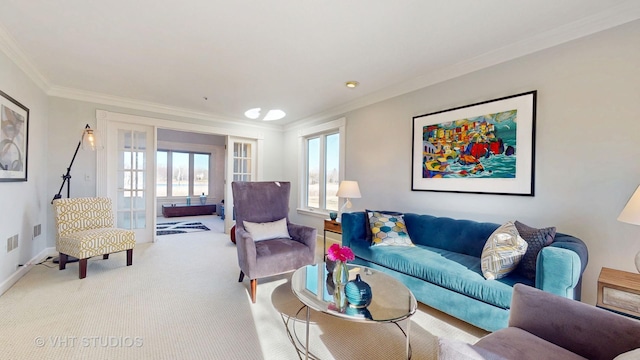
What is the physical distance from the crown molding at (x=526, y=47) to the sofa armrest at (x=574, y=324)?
6.92 ft

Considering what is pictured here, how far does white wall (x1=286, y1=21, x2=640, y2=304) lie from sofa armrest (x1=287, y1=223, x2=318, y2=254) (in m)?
1.53

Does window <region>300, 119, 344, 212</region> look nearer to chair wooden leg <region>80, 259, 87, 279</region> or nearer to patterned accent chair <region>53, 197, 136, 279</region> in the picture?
patterned accent chair <region>53, 197, 136, 279</region>

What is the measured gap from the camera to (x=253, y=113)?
487cm

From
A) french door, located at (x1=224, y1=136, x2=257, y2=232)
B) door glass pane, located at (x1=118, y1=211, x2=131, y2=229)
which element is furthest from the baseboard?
french door, located at (x1=224, y1=136, x2=257, y2=232)

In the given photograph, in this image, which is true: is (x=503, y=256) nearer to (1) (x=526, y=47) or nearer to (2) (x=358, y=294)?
(2) (x=358, y=294)

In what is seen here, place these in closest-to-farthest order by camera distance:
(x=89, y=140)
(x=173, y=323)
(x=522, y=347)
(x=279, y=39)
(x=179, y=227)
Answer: (x=522, y=347), (x=173, y=323), (x=279, y=39), (x=89, y=140), (x=179, y=227)

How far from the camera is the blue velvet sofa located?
1635mm

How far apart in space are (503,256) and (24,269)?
4.65 meters

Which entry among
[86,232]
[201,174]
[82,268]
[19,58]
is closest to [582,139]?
[82,268]

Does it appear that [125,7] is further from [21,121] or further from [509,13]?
[509,13]

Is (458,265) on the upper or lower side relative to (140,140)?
lower

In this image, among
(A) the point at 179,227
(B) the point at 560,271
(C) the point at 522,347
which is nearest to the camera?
(C) the point at 522,347

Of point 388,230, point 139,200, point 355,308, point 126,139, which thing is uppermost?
point 126,139

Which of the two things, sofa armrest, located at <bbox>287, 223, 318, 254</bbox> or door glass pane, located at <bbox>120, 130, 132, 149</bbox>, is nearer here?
sofa armrest, located at <bbox>287, 223, 318, 254</bbox>
